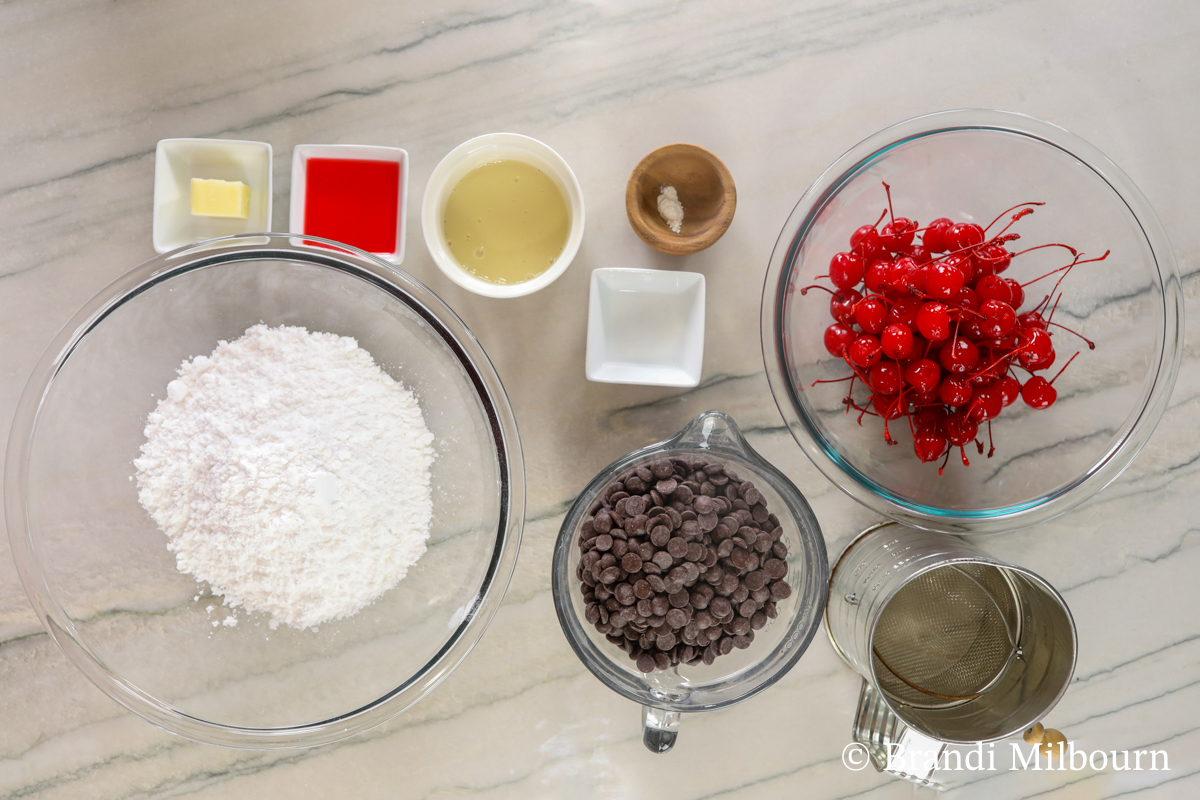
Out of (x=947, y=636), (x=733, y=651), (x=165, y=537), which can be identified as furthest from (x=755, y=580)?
(x=165, y=537)

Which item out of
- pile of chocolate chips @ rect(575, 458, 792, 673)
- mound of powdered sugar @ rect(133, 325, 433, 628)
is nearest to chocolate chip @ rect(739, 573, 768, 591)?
pile of chocolate chips @ rect(575, 458, 792, 673)

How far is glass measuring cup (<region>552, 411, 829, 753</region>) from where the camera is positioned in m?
0.93

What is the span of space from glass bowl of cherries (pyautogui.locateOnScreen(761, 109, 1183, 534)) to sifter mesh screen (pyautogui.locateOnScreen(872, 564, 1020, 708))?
10cm

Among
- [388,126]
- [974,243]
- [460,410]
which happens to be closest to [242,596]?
[460,410]

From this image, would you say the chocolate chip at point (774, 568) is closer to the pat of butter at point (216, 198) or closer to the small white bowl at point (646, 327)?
the small white bowl at point (646, 327)

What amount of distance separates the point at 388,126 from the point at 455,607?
0.77 metres

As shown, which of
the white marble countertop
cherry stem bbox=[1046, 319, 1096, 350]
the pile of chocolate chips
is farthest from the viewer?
the white marble countertop

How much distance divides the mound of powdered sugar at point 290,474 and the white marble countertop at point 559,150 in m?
0.21

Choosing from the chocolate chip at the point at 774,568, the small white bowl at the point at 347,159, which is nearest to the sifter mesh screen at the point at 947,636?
the chocolate chip at the point at 774,568

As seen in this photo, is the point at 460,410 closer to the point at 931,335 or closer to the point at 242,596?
the point at 242,596

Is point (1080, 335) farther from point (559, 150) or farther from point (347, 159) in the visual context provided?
point (347, 159)

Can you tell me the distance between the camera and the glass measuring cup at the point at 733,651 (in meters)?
0.93

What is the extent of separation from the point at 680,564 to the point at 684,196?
1.87ft

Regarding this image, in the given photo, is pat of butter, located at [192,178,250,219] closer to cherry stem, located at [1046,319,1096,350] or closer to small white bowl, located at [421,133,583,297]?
small white bowl, located at [421,133,583,297]
